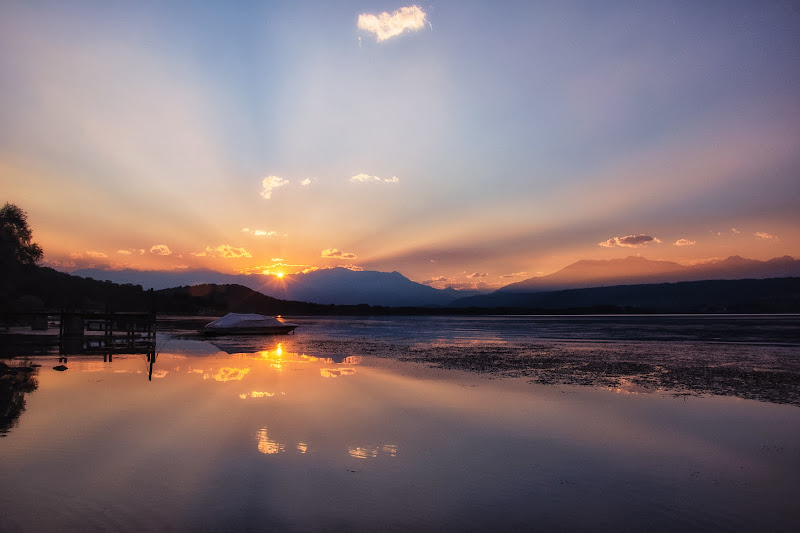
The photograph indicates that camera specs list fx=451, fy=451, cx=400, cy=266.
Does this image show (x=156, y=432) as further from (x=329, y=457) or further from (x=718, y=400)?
Answer: (x=718, y=400)

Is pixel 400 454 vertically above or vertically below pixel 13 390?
below

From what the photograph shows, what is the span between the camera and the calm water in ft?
24.2

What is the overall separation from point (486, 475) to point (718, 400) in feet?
41.9

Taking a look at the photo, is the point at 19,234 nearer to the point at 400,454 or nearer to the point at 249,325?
the point at 249,325

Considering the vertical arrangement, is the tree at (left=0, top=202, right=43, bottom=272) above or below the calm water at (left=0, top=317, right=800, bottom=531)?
A: above

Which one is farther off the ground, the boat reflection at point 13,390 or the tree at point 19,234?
the tree at point 19,234

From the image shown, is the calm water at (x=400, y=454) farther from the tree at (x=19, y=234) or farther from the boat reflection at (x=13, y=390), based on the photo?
the tree at (x=19, y=234)

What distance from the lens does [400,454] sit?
415 inches

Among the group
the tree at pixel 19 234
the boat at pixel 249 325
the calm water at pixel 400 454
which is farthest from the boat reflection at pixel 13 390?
the tree at pixel 19 234

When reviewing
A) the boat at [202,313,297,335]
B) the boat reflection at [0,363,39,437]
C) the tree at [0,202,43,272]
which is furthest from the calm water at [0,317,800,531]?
the tree at [0,202,43,272]

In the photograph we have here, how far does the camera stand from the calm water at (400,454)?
739 centimetres

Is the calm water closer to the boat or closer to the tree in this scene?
the boat

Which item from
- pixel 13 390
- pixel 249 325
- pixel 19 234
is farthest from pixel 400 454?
pixel 19 234

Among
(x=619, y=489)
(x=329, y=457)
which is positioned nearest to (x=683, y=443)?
(x=619, y=489)
